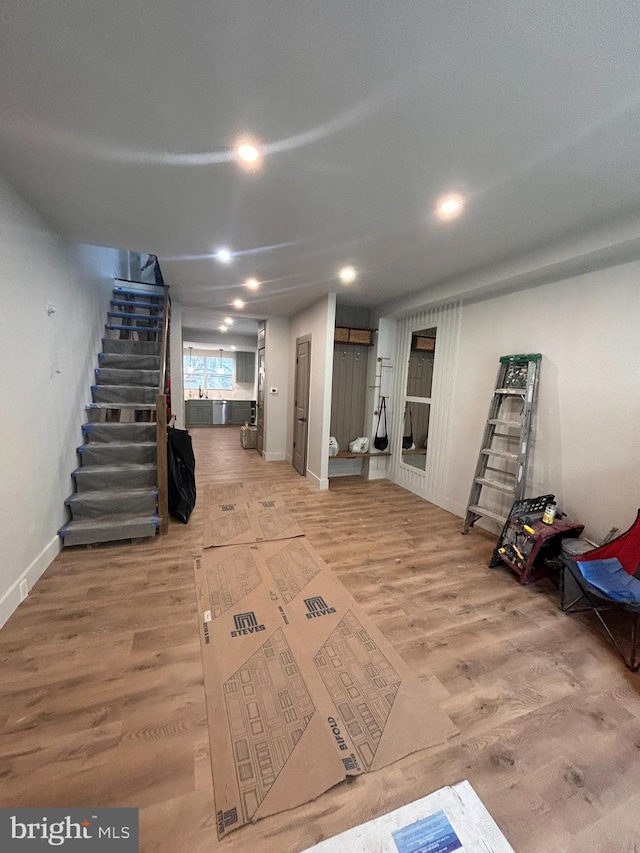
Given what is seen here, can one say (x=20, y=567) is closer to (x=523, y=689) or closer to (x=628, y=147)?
(x=523, y=689)

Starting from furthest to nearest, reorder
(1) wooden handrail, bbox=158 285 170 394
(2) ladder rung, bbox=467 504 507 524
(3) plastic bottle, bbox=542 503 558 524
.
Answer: (1) wooden handrail, bbox=158 285 170 394, (2) ladder rung, bbox=467 504 507 524, (3) plastic bottle, bbox=542 503 558 524

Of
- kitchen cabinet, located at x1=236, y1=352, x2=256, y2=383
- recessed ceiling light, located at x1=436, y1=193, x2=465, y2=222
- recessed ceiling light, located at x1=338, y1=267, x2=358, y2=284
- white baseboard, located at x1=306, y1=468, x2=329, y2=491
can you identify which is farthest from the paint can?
kitchen cabinet, located at x1=236, y1=352, x2=256, y2=383

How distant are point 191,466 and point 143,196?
8.30 feet

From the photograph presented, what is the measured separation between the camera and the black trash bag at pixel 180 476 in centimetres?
342

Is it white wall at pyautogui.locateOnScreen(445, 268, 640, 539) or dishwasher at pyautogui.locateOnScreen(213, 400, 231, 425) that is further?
dishwasher at pyautogui.locateOnScreen(213, 400, 231, 425)

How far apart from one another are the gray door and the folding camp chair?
11.6 feet

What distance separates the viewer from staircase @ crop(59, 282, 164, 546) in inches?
113

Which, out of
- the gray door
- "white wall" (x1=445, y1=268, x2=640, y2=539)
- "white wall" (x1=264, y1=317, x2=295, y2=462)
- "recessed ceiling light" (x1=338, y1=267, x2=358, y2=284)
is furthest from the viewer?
"white wall" (x1=264, y1=317, x2=295, y2=462)

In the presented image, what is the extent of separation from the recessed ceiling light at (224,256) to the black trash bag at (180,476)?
1824 millimetres

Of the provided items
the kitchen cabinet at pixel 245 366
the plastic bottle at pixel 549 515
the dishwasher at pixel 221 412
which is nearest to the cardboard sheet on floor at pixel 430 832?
the plastic bottle at pixel 549 515

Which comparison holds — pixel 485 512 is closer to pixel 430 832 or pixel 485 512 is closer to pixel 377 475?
pixel 377 475

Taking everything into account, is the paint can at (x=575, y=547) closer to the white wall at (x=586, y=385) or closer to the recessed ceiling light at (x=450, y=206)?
the white wall at (x=586, y=385)

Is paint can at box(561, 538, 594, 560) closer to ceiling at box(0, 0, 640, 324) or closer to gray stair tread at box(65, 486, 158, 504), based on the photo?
ceiling at box(0, 0, 640, 324)

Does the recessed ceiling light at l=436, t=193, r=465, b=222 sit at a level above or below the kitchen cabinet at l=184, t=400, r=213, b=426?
above
